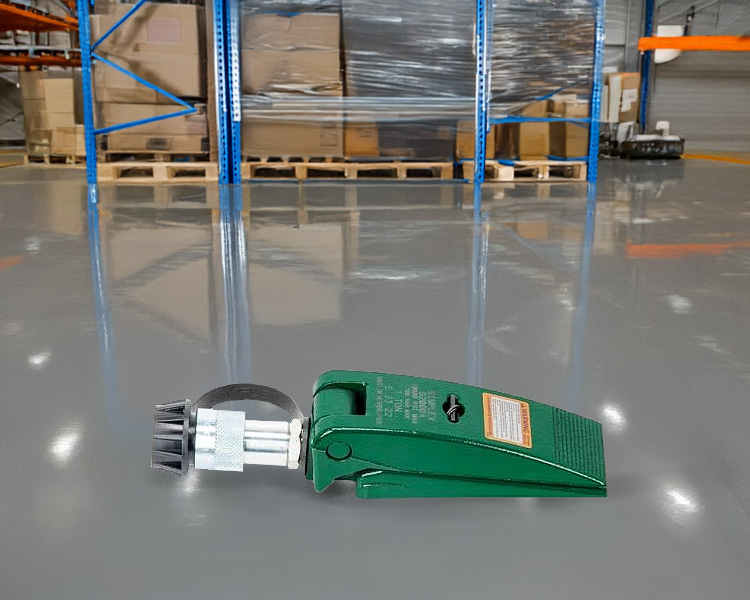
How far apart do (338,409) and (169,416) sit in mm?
321

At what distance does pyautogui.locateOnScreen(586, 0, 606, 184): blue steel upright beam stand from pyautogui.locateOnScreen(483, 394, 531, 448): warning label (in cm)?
706

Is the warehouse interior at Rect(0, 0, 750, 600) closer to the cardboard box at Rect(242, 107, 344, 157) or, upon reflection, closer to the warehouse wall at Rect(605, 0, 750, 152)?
the cardboard box at Rect(242, 107, 344, 157)

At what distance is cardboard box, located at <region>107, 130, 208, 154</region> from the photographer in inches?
325

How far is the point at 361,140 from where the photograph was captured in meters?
8.17

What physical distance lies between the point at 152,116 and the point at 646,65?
10943 millimetres

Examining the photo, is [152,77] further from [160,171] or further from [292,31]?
[292,31]

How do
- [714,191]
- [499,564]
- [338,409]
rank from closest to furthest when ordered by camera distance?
1. [499,564]
2. [338,409]
3. [714,191]

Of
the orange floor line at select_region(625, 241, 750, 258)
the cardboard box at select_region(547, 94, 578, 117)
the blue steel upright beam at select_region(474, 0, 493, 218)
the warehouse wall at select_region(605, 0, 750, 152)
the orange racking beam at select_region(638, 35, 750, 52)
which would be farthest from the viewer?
the warehouse wall at select_region(605, 0, 750, 152)

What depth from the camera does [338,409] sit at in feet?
4.36

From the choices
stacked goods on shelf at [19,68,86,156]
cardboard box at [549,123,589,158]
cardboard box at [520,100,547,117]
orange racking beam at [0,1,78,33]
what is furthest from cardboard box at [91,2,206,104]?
cardboard box at [549,123,589,158]

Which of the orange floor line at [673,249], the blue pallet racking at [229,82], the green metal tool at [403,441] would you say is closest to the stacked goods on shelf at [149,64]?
the blue pallet racking at [229,82]

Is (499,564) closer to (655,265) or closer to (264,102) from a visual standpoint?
(655,265)

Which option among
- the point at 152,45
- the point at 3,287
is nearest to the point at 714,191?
the point at 152,45

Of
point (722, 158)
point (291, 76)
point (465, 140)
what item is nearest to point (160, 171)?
point (291, 76)
